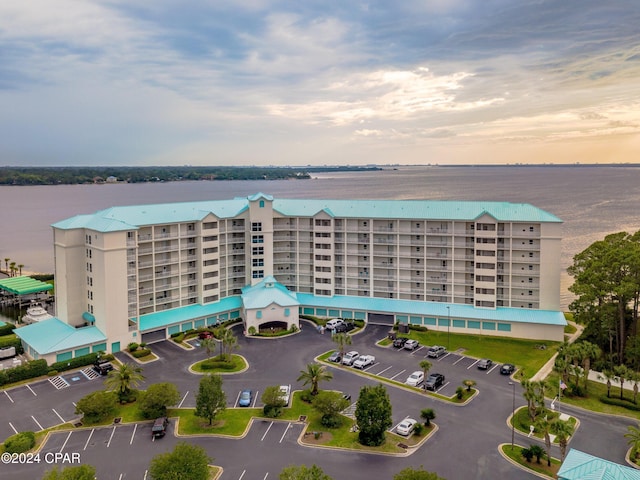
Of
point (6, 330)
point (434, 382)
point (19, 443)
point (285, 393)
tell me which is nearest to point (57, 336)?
point (6, 330)

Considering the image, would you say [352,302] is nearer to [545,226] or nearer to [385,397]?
[545,226]

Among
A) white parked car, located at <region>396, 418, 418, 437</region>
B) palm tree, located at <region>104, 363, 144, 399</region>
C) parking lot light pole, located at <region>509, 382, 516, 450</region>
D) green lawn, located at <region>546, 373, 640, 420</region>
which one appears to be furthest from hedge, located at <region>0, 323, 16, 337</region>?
green lawn, located at <region>546, 373, 640, 420</region>

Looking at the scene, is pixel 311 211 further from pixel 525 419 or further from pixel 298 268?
pixel 525 419

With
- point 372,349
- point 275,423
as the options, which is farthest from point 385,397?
point 372,349

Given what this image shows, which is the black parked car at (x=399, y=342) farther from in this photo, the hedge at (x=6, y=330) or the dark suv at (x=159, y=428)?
the hedge at (x=6, y=330)

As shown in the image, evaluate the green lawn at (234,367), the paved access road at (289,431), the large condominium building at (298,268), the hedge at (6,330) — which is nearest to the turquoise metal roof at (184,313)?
the large condominium building at (298,268)
